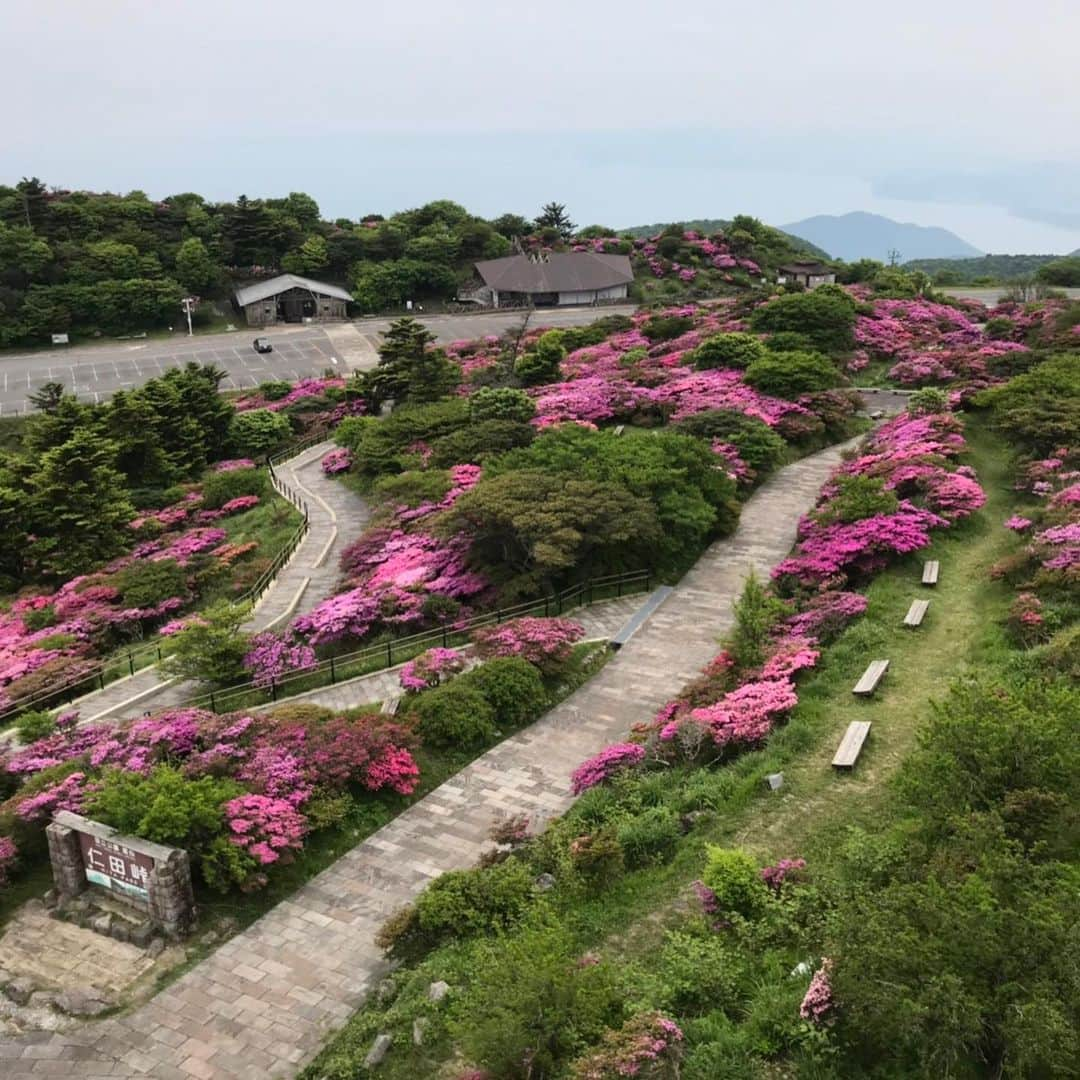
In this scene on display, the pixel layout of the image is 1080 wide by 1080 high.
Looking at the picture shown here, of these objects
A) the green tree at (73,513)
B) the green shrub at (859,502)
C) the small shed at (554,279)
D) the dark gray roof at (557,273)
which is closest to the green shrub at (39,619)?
the green tree at (73,513)

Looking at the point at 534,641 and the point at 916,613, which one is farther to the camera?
the point at 534,641

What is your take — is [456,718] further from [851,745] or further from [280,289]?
[280,289]

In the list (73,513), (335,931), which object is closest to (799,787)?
(335,931)

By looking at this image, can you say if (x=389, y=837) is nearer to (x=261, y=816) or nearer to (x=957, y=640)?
Answer: (x=261, y=816)

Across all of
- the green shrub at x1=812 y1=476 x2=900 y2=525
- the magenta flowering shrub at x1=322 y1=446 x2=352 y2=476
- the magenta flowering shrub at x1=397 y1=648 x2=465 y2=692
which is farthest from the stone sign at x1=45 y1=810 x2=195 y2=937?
the magenta flowering shrub at x1=322 y1=446 x2=352 y2=476

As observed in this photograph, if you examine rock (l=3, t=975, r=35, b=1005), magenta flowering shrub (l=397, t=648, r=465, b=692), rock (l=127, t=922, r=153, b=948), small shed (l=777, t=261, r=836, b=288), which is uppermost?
small shed (l=777, t=261, r=836, b=288)

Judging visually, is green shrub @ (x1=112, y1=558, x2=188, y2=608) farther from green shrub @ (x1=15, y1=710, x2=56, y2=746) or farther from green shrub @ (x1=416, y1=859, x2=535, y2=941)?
green shrub @ (x1=416, y1=859, x2=535, y2=941)

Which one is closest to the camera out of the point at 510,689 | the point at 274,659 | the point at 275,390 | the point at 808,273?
the point at 510,689
